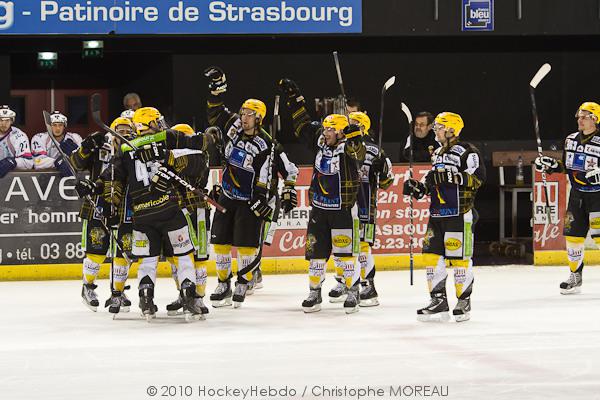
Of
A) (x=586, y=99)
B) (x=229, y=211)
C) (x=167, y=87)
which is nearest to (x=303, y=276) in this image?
(x=229, y=211)

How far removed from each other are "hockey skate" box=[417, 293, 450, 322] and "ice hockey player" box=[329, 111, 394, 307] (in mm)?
1149

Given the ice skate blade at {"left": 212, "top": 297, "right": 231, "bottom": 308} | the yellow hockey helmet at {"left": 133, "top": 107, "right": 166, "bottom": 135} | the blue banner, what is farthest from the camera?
the blue banner

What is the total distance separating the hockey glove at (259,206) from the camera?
38.8 ft

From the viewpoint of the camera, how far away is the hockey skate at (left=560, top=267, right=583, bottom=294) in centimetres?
1290

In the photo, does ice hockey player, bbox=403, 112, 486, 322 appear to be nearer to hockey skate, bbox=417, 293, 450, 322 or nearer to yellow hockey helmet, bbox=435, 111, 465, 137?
yellow hockey helmet, bbox=435, 111, 465, 137

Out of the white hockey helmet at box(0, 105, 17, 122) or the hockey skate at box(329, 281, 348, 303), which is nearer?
the hockey skate at box(329, 281, 348, 303)

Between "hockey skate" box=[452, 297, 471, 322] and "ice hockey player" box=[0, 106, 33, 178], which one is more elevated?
"ice hockey player" box=[0, 106, 33, 178]

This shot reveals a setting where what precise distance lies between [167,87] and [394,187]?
4295 mm

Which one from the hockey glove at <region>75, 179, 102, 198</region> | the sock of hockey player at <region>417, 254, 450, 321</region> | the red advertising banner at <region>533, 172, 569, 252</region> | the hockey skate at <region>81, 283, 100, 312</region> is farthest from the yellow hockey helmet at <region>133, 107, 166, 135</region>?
the red advertising banner at <region>533, 172, 569, 252</region>

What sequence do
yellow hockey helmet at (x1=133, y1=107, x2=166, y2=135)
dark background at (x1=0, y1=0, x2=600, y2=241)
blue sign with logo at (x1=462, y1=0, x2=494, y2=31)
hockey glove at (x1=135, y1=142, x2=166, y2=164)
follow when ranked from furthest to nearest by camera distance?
1. dark background at (x1=0, y1=0, x2=600, y2=241)
2. blue sign with logo at (x1=462, y1=0, x2=494, y2=31)
3. yellow hockey helmet at (x1=133, y1=107, x2=166, y2=135)
4. hockey glove at (x1=135, y1=142, x2=166, y2=164)

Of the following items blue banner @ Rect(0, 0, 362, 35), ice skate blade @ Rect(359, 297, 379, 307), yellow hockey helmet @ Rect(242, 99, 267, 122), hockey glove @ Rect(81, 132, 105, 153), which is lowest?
ice skate blade @ Rect(359, 297, 379, 307)

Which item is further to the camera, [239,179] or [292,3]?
[292,3]

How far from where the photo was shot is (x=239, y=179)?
12.0 metres

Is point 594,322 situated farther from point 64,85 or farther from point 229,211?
point 64,85
